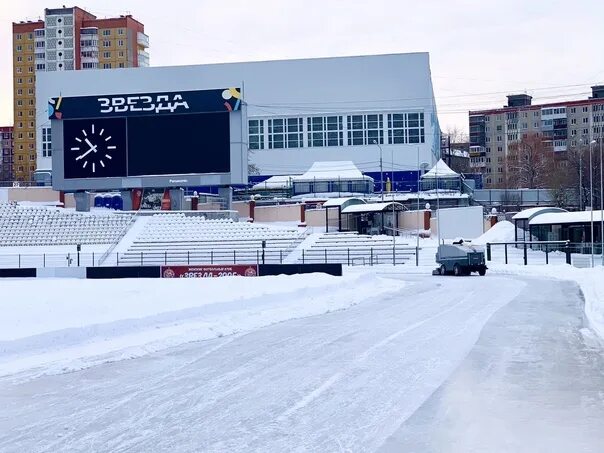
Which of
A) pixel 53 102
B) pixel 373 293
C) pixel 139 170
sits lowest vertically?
pixel 373 293

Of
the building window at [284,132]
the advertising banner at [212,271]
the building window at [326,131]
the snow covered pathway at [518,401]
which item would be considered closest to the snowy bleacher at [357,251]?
the advertising banner at [212,271]

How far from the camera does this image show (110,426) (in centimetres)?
958

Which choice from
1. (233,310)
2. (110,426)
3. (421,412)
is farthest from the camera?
(233,310)

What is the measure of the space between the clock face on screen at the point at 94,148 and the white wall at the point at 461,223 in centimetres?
2670

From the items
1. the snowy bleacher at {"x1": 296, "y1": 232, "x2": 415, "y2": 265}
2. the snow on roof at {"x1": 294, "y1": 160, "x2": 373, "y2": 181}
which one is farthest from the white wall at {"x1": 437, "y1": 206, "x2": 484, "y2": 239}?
the snow on roof at {"x1": 294, "y1": 160, "x2": 373, "y2": 181}

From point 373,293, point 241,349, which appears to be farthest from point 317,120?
point 241,349

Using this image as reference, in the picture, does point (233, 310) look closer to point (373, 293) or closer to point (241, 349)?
point (241, 349)

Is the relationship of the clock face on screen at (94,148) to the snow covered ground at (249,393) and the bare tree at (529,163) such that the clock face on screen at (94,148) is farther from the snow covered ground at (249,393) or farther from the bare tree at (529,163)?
the bare tree at (529,163)

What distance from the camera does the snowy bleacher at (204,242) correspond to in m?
63.2

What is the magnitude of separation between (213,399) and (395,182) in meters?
99.5

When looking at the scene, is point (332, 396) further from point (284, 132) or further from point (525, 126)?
point (525, 126)

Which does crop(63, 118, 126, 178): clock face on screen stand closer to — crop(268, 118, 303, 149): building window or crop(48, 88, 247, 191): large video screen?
crop(48, 88, 247, 191): large video screen

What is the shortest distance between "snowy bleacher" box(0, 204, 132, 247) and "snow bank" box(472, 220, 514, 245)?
29209mm

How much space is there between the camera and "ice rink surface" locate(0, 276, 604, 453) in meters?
8.91
